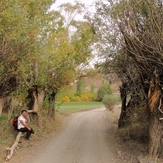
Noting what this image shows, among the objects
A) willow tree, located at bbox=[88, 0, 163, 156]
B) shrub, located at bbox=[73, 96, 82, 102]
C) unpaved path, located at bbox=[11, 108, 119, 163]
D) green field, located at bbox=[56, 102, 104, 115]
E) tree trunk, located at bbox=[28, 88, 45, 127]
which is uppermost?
willow tree, located at bbox=[88, 0, 163, 156]

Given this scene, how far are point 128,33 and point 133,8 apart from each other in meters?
1.03

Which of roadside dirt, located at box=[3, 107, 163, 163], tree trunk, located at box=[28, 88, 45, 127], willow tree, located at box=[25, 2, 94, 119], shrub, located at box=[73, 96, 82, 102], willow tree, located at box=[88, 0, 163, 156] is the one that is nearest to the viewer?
willow tree, located at box=[88, 0, 163, 156]

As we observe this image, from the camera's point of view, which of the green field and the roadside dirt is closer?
the roadside dirt

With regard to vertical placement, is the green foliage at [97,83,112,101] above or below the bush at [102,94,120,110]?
above

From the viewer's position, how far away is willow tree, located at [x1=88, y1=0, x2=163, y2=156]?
9.92 m

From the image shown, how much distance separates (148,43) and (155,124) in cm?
309

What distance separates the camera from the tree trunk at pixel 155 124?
1043 centimetres

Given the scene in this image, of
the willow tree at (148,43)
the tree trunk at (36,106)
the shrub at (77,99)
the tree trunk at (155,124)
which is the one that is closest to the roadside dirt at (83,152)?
the tree trunk at (155,124)

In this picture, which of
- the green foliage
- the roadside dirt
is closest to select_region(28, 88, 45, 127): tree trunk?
the roadside dirt

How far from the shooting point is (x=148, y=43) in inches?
399

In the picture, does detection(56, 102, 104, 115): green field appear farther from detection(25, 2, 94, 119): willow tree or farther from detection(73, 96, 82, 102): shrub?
detection(73, 96, 82, 102): shrub

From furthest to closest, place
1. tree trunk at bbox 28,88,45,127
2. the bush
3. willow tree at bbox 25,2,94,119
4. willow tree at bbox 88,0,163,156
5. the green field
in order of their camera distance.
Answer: the bush < the green field < tree trunk at bbox 28,88,45,127 < willow tree at bbox 25,2,94,119 < willow tree at bbox 88,0,163,156

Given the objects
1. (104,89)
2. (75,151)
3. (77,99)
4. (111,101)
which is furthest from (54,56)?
(77,99)

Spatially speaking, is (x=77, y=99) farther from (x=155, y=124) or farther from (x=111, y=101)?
(x=155, y=124)
